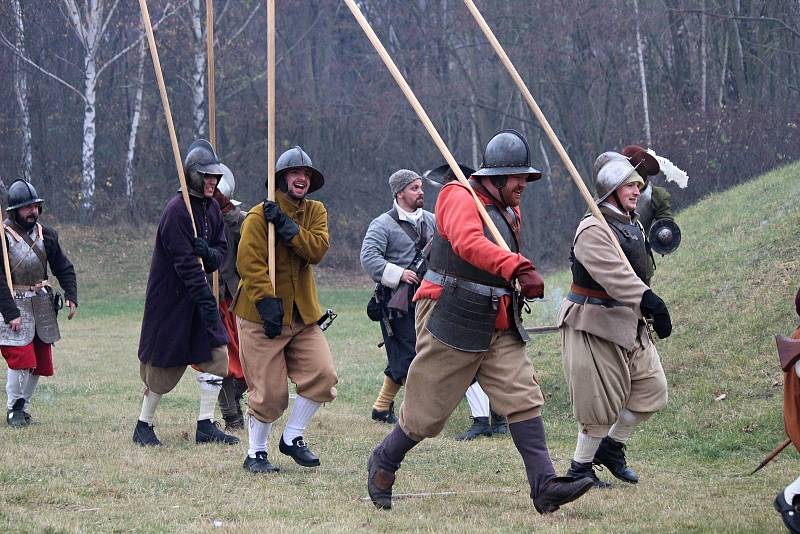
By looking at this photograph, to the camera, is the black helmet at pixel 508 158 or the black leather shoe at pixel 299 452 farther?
the black leather shoe at pixel 299 452

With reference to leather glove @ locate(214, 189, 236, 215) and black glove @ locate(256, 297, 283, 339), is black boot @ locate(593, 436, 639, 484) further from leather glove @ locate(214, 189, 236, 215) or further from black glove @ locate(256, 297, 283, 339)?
leather glove @ locate(214, 189, 236, 215)

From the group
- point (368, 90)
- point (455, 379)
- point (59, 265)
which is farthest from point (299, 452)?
point (368, 90)

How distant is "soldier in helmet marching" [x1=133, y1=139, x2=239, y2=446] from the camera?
309 inches

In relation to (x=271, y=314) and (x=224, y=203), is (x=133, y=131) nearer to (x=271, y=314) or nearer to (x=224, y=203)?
(x=224, y=203)

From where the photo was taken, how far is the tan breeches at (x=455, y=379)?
587cm

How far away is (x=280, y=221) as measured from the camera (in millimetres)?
7020

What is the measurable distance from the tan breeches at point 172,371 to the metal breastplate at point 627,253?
9.23 feet

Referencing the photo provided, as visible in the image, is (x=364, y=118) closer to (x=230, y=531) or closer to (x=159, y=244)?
(x=159, y=244)

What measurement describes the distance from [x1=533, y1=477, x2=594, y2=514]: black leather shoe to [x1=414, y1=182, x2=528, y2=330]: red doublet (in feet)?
2.71

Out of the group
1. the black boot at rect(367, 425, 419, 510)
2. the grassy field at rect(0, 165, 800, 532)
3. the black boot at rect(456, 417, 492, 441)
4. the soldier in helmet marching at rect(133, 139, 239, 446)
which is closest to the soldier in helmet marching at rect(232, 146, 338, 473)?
the grassy field at rect(0, 165, 800, 532)

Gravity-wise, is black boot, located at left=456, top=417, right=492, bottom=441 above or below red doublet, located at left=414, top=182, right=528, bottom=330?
below

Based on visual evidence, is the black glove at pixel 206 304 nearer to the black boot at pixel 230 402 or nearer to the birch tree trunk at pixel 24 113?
the black boot at pixel 230 402

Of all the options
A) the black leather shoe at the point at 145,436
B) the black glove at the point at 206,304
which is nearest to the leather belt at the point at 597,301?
the black glove at the point at 206,304

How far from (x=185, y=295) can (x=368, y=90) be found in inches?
1158
